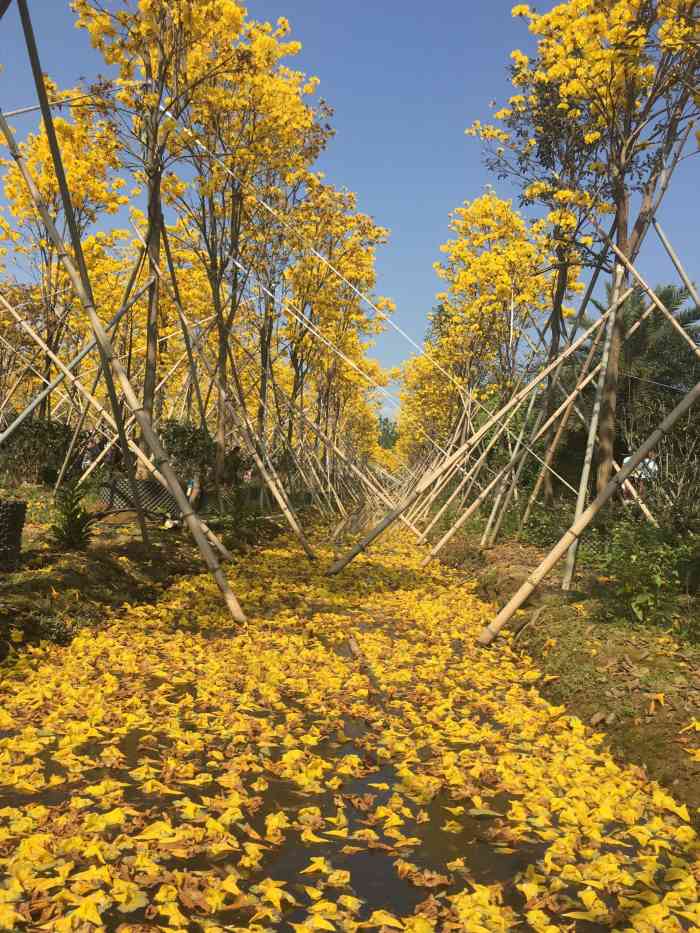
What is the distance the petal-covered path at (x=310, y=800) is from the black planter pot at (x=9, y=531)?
1.49 m

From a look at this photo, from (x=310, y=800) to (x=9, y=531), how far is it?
16.7 ft

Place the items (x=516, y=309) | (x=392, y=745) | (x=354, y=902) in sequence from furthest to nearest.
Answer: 1. (x=516, y=309)
2. (x=392, y=745)
3. (x=354, y=902)

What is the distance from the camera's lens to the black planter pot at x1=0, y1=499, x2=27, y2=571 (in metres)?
7.21

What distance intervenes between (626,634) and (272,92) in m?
10.8

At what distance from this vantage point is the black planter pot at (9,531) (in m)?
7.21

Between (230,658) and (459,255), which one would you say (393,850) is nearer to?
(230,658)

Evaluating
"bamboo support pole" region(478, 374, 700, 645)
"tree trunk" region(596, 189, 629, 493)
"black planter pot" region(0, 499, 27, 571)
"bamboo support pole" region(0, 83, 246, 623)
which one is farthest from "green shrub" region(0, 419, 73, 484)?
"tree trunk" region(596, 189, 629, 493)

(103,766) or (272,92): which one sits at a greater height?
(272,92)

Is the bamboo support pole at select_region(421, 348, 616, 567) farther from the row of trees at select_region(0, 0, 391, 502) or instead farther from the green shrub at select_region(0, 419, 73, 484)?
the green shrub at select_region(0, 419, 73, 484)

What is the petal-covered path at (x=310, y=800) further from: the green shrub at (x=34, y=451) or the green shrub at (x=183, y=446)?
the green shrub at (x=34, y=451)

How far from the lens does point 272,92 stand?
11.7 meters

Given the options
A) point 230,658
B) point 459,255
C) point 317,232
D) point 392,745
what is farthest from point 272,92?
point 392,745

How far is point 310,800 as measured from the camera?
3943mm

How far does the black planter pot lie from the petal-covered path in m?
1.49
